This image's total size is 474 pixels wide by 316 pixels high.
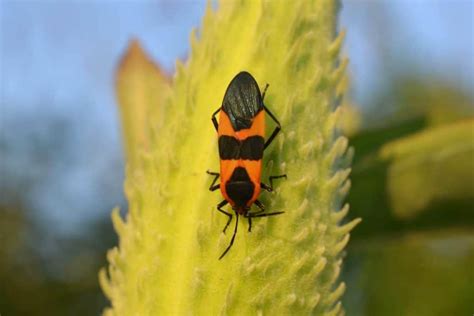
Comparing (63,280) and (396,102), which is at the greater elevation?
(396,102)

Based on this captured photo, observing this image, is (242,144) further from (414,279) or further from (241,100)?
(414,279)

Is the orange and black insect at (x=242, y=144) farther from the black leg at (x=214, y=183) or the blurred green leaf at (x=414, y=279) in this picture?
the blurred green leaf at (x=414, y=279)

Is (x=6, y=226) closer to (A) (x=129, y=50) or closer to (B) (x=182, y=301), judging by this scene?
(A) (x=129, y=50)

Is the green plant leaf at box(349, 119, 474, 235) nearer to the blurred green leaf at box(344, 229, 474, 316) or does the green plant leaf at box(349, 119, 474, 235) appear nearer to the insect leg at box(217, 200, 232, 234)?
the blurred green leaf at box(344, 229, 474, 316)

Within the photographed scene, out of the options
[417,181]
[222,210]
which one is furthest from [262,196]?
[417,181]

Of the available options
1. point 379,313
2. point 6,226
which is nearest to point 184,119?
point 379,313

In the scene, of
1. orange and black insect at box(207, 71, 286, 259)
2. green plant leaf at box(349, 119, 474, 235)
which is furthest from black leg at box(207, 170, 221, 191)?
green plant leaf at box(349, 119, 474, 235)
